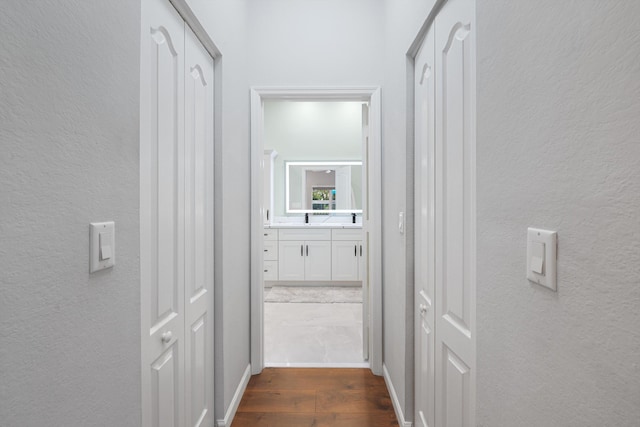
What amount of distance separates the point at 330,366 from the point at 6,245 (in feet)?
7.48

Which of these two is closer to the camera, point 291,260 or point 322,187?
point 291,260

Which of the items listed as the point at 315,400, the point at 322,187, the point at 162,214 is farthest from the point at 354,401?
the point at 322,187

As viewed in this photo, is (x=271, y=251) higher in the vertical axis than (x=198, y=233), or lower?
lower

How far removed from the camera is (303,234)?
15.6 ft

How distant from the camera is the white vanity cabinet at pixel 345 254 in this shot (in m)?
4.73

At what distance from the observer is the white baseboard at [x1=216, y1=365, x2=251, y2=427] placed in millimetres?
1743

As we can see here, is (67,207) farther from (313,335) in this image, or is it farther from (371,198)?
(313,335)

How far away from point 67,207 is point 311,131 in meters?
4.76

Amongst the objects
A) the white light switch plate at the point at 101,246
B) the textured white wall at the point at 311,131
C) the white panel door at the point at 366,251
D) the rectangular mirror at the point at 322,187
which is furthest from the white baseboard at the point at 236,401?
the textured white wall at the point at 311,131

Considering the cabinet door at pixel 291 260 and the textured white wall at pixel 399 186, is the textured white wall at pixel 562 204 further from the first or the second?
the cabinet door at pixel 291 260

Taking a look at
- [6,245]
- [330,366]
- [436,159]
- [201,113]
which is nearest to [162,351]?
[6,245]

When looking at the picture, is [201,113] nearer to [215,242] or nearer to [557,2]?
[215,242]

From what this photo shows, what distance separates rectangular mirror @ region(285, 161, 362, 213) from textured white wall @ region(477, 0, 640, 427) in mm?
4351

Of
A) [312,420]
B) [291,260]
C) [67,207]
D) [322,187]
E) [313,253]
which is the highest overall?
[322,187]
